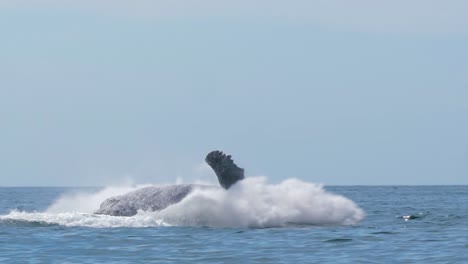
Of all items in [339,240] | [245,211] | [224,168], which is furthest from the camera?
[224,168]

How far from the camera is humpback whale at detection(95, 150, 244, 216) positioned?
35781mm

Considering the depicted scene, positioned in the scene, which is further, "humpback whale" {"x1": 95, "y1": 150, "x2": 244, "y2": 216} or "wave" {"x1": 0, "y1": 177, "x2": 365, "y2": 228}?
"humpback whale" {"x1": 95, "y1": 150, "x2": 244, "y2": 216}

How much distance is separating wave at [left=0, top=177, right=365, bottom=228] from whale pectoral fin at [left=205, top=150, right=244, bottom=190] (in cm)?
27

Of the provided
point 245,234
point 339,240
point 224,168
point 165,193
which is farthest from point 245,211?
point 339,240

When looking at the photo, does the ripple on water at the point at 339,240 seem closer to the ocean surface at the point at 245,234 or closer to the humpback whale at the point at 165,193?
the ocean surface at the point at 245,234

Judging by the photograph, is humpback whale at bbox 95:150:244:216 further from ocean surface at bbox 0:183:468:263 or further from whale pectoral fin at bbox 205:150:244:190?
ocean surface at bbox 0:183:468:263

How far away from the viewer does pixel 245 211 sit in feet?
116

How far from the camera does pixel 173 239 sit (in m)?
29.4

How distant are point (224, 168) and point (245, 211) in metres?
1.75

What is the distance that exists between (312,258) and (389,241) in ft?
13.0

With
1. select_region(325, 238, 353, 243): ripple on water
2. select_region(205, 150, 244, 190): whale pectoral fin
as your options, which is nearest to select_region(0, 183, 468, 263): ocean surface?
select_region(325, 238, 353, 243): ripple on water

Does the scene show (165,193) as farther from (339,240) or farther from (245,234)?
(339,240)

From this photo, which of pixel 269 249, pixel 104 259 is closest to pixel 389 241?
pixel 269 249

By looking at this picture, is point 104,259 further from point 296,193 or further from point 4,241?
point 296,193
